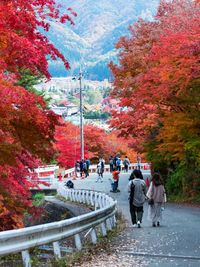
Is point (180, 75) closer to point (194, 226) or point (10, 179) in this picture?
point (194, 226)

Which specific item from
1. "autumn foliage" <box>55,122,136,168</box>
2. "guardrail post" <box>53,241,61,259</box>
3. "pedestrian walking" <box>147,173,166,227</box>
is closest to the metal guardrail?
"guardrail post" <box>53,241,61,259</box>

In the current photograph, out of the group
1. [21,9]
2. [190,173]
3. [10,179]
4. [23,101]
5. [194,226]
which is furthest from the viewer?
[190,173]

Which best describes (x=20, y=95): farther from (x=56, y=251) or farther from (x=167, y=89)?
(x=167, y=89)

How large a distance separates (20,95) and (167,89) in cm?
1788

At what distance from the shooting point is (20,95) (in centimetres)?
1189

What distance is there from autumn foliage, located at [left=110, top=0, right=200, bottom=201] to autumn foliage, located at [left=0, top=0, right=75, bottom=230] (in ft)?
40.0

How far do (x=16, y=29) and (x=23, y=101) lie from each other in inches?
79.1

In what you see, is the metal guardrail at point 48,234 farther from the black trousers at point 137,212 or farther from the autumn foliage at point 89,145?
the autumn foliage at point 89,145

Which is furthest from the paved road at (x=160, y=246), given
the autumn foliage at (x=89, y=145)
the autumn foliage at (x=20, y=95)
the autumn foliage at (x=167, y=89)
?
the autumn foliage at (x=89, y=145)

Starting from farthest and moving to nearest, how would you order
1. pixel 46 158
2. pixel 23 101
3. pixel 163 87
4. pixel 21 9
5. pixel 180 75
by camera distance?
pixel 163 87 → pixel 180 75 → pixel 46 158 → pixel 21 9 → pixel 23 101

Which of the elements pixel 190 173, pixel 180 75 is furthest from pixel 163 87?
pixel 190 173

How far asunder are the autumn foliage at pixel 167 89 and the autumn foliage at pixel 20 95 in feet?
40.0

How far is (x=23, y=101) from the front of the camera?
1202 centimetres

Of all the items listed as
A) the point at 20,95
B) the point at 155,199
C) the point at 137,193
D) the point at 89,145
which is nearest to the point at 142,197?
the point at 137,193
